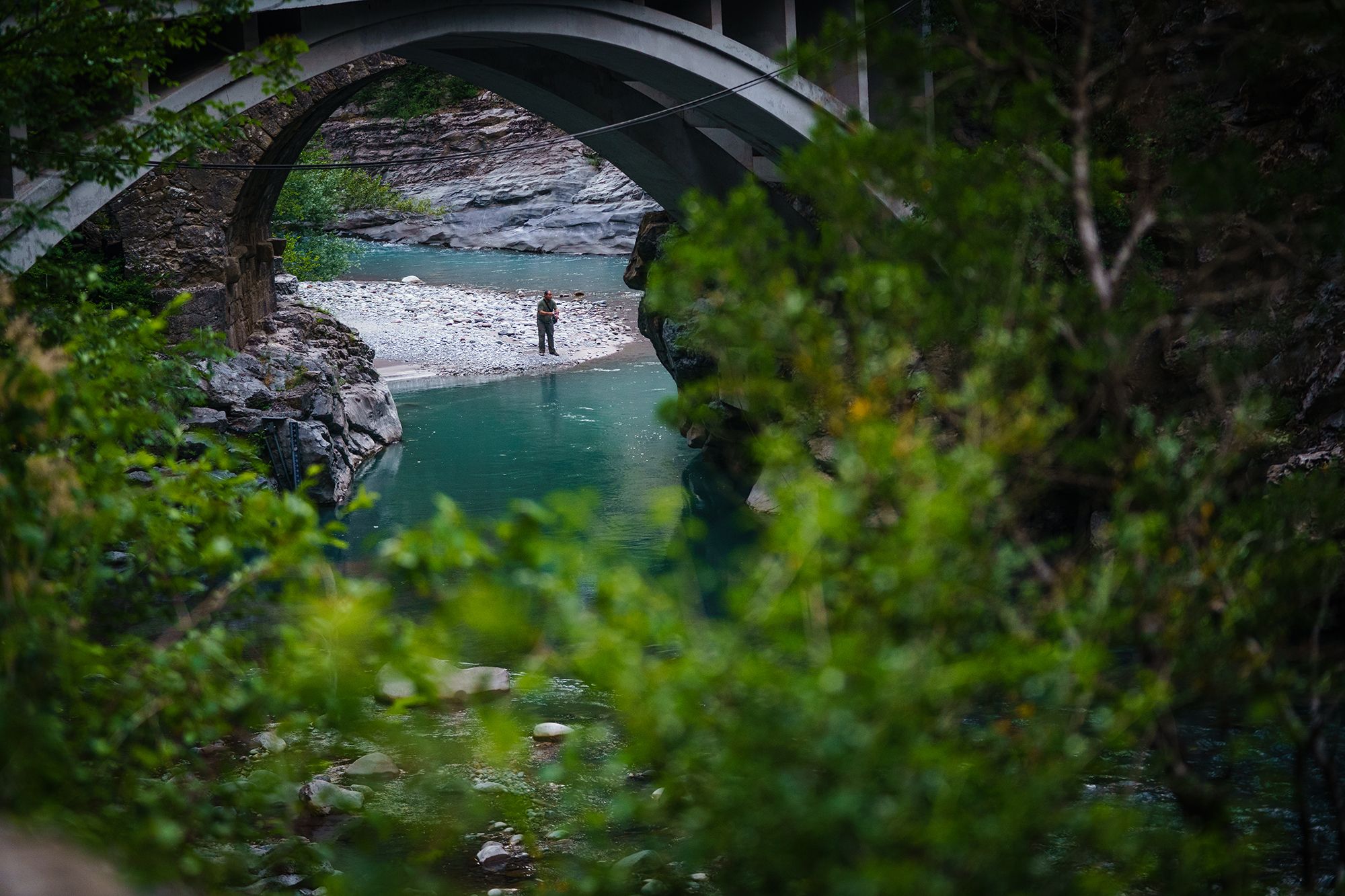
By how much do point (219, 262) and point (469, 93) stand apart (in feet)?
91.0

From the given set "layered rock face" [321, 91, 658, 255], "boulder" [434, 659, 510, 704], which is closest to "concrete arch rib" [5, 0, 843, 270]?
"boulder" [434, 659, 510, 704]

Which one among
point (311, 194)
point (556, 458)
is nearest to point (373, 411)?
point (556, 458)

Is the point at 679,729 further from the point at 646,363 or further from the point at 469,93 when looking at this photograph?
the point at 469,93

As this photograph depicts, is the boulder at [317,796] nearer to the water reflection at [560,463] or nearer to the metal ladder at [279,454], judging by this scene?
the water reflection at [560,463]

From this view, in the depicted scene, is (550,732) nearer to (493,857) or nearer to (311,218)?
(493,857)

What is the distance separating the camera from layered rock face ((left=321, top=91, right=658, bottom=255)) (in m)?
40.8

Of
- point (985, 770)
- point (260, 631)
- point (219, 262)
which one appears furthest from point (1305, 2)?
point (219, 262)

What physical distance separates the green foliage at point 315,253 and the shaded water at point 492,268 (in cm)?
756

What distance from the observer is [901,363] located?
3408 mm

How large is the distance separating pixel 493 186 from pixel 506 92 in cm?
2679

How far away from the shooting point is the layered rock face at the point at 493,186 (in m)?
40.8

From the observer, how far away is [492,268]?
3709cm

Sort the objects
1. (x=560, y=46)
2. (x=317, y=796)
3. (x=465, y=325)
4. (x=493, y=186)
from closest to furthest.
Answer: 1. (x=317, y=796)
2. (x=560, y=46)
3. (x=465, y=325)
4. (x=493, y=186)

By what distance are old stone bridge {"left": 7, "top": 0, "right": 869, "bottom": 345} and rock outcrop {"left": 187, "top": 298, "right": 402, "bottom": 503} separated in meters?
0.50
